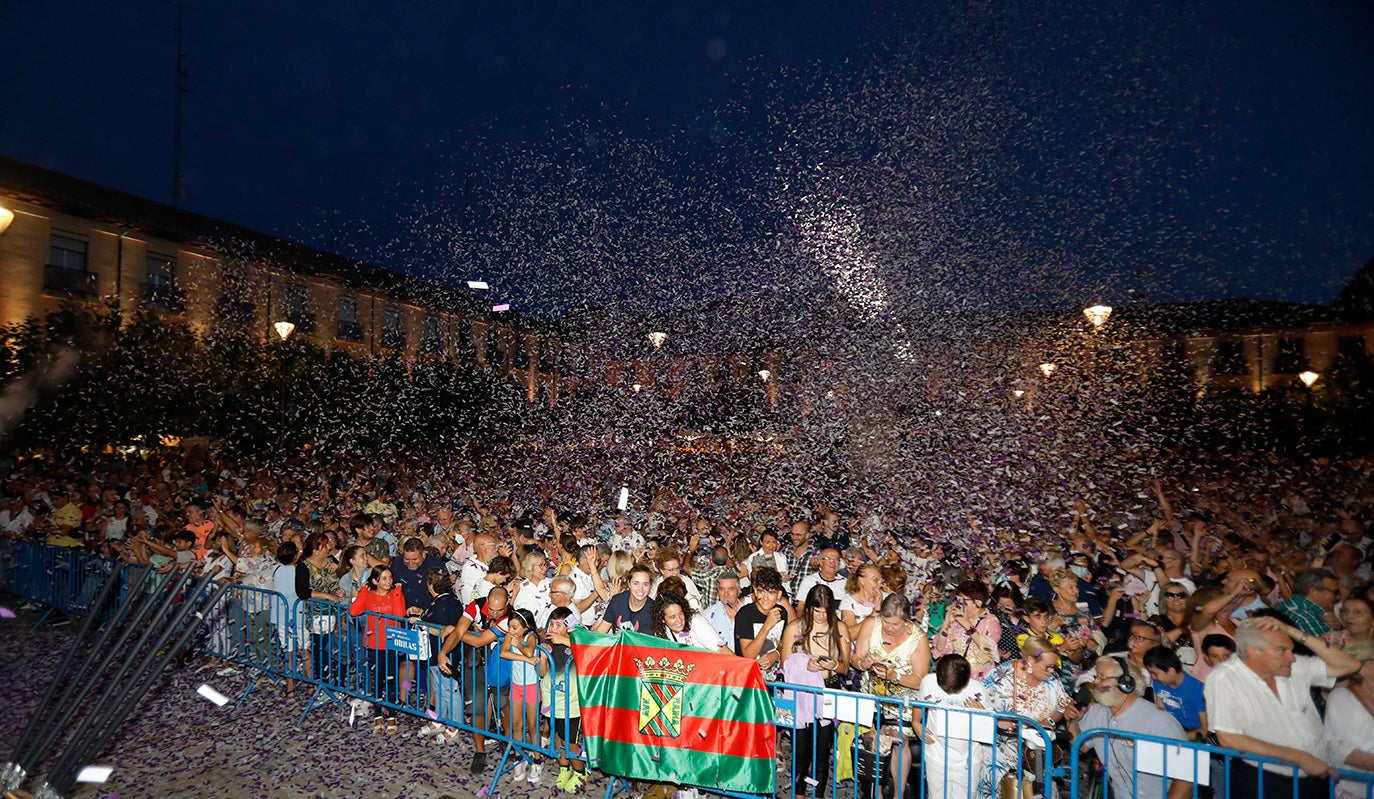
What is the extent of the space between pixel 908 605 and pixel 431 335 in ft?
133

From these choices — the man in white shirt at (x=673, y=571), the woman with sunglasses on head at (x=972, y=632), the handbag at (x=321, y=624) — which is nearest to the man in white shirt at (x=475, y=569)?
the handbag at (x=321, y=624)

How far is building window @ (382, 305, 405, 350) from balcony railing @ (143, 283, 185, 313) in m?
10.3

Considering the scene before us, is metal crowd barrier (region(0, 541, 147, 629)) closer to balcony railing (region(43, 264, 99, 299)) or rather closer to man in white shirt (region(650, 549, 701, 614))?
man in white shirt (region(650, 549, 701, 614))

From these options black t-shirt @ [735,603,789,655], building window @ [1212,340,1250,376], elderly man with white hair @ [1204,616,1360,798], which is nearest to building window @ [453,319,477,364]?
black t-shirt @ [735,603,789,655]

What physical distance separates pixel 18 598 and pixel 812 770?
39.8ft

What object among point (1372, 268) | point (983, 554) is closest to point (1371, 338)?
point (1372, 268)

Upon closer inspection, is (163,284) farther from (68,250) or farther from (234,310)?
(68,250)

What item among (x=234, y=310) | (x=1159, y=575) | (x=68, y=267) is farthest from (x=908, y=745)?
(x=234, y=310)

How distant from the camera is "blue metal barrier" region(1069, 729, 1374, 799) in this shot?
3729 millimetres

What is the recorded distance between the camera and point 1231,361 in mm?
40531

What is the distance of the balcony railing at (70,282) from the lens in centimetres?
2583

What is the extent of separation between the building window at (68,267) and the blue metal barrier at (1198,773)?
107ft

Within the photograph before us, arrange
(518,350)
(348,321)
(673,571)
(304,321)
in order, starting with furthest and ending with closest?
(518,350) < (348,321) < (304,321) < (673,571)

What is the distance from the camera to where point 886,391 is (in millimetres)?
26750
